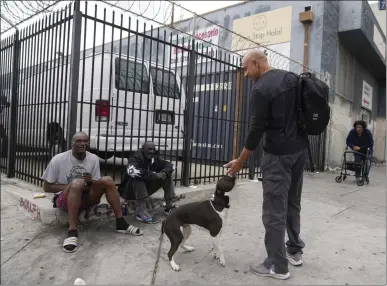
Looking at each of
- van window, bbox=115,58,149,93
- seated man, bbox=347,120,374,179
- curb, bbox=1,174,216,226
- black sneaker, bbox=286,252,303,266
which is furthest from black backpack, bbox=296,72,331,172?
seated man, bbox=347,120,374,179

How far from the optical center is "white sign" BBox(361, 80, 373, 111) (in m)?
13.6

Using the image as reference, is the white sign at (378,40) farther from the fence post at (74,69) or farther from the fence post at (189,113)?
the fence post at (74,69)

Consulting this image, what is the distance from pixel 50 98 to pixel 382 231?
15.8ft

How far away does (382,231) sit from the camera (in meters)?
3.89

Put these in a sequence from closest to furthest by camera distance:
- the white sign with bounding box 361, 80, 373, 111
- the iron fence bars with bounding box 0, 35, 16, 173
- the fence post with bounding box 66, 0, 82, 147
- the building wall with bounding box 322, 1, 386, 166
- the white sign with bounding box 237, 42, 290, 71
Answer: the fence post with bounding box 66, 0, 82, 147, the iron fence bars with bounding box 0, 35, 16, 173, the white sign with bounding box 237, 42, 290, 71, the building wall with bounding box 322, 1, 386, 166, the white sign with bounding box 361, 80, 373, 111

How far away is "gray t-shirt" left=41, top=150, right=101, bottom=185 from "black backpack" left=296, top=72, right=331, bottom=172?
241 centimetres

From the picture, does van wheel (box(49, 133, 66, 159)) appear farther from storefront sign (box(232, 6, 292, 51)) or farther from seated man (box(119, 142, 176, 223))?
storefront sign (box(232, 6, 292, 51))

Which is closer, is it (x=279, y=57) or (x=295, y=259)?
(x=295, y=259)

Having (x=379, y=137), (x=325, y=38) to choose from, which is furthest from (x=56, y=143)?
(x=379, y=137)

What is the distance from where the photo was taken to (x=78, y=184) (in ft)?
10.6

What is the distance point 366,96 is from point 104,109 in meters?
13.2

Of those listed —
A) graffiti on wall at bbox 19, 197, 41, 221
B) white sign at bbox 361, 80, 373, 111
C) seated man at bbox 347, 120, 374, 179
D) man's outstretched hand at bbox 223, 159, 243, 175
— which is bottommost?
graffiti on wall at bbox 19, 197, 41, 221

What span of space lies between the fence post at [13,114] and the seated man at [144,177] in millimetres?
2664

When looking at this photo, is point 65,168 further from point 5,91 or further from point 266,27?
point 266,27
